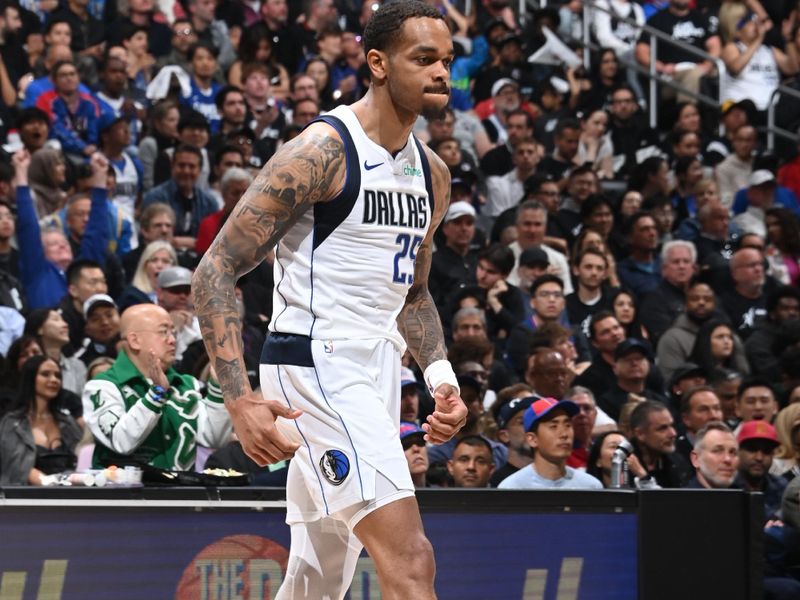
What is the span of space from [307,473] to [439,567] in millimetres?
1587

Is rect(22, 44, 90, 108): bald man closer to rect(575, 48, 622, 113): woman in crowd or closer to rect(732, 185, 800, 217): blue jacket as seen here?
rect(575, 48, 622, 113): woman in crowd

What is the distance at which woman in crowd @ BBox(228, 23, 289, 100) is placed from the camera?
1540cm

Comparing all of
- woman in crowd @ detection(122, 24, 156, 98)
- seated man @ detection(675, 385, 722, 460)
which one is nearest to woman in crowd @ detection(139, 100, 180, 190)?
woman in crowd @ detection(122, 24, 156, 98)

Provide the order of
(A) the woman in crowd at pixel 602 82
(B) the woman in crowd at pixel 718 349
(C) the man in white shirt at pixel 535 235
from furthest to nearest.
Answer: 1. (A) the woman in crowd at pixel 602 82
2. (C) the man in white shirt at pixel 535 235
3. (B) the woman in crowd at pixel 718 349

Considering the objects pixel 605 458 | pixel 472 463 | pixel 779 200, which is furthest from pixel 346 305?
pixel 779 200

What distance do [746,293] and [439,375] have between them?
28.6 feet

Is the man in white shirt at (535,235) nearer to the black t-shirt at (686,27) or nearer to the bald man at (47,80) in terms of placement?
the bald man at (47,80)

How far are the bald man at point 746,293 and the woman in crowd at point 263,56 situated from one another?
4.94m

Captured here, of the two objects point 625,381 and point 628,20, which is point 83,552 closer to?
point 625,381

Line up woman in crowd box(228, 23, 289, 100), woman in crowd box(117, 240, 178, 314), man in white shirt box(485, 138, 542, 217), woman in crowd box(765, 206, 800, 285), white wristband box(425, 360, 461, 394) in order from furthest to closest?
woman in crowd box(228, 23, 289, 100)
man in white shirt box(485, 138, 542, 217)
woman in crowd box(765, 206, 800, 285)
woman in crowd box(117, 240, 178, 314)
white wristband box(425, 360, 461, 394)

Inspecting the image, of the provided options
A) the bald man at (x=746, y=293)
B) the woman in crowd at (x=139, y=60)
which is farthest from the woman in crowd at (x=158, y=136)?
the bald man at (x=746, y=293)

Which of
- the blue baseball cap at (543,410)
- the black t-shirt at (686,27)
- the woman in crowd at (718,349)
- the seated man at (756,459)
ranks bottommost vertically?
the seated man at (756,459)

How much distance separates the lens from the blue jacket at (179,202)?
12.1m

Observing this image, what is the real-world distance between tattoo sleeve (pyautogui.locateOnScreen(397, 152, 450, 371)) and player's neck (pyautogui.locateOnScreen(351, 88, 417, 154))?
0.25 m
